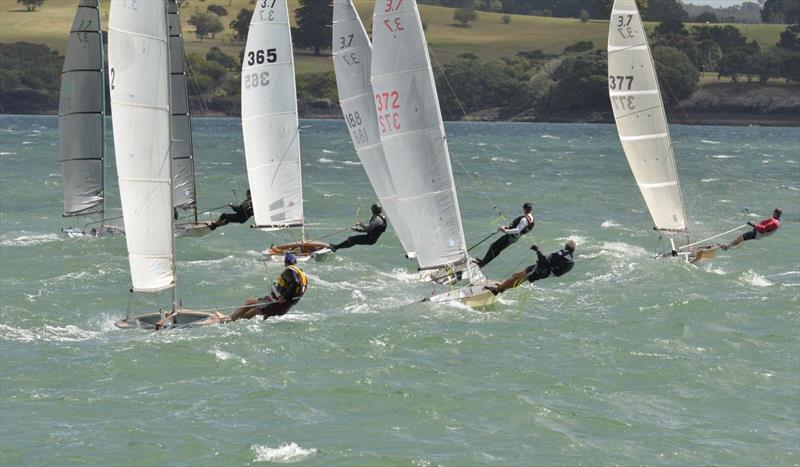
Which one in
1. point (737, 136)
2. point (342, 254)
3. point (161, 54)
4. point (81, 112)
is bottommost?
point (737, 136)

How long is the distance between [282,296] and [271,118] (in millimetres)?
11936

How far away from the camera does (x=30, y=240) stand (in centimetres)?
4256

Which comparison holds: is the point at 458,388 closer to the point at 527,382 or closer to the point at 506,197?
the point at 527,382

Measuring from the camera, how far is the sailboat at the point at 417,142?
29812 mm

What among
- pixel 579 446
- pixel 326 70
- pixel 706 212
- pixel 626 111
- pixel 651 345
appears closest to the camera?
pixel 579 446

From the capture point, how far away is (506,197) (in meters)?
63.5

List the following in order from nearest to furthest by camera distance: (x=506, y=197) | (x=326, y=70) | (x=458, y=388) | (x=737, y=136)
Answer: (x=458, y=388), (x=506, y=197), (x=737, y=136), (x=326, y=70)

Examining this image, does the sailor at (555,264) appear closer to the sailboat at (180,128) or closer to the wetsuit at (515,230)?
the wetsuit at (515,230)

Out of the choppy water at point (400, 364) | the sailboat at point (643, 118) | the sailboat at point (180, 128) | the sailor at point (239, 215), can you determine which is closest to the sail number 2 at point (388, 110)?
the choppy water at point (400, 364)

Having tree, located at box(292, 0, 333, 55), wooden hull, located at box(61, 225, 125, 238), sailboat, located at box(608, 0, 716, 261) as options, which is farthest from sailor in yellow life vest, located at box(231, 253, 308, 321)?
tree, located at box(292, 0, 333, 55)

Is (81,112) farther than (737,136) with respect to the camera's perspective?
No

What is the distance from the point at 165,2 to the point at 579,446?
437 inches

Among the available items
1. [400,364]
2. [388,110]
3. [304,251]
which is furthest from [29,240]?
[400,364]

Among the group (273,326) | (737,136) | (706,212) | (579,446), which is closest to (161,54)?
(273,326)
